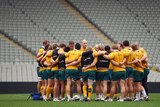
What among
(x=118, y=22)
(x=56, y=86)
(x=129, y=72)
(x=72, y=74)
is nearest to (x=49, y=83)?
(x=56, y=86)

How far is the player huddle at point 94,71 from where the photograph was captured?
20.9m

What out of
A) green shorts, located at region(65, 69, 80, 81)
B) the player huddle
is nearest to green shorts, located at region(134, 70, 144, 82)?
the player huddle

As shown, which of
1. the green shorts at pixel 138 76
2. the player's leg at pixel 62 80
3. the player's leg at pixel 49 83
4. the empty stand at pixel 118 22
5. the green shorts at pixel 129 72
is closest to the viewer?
the player's leg at pixel 62 80

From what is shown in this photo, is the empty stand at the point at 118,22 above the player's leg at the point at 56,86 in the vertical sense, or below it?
above

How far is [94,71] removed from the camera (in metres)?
21.0

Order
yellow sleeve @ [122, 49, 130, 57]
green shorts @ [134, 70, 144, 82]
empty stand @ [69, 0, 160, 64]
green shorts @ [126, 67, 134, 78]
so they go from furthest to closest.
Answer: empty stand @ [69, 0, 160, 64], green shorts @ [134, 70, 144, 82], green shorts @ [126, 67, 134, 78], yellow sleeve @ [122, 49, 130, 57]

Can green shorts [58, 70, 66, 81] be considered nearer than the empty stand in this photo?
Yes

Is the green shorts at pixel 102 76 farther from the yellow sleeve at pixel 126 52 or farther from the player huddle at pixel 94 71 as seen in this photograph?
the yellow sleeve at pixel 126 52

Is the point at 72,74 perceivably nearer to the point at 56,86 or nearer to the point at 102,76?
the point at 56,86

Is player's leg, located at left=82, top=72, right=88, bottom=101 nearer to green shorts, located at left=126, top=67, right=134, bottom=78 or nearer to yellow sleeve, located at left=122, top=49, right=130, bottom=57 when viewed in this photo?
yellow sleeve, located at left=122, top=49, right=130, bottom=57

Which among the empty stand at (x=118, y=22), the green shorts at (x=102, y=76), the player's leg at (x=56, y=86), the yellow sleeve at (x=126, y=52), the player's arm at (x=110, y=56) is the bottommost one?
the player's leg at (x=56, y=86)

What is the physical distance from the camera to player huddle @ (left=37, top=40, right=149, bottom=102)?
2094cm

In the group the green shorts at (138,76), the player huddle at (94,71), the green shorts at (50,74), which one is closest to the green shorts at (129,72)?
the player huddle at (94,71)

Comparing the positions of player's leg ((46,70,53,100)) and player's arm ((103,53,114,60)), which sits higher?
player's arm ((103,53,114,60))
